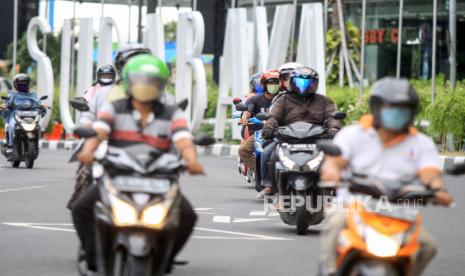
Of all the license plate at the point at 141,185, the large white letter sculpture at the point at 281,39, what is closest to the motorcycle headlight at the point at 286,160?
the license plate at the point at 141,185

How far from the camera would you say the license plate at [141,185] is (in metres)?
7.80

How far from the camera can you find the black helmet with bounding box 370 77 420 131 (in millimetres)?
7246

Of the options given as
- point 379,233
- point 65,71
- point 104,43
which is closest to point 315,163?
point 379,233

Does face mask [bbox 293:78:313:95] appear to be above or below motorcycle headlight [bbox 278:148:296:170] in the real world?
above

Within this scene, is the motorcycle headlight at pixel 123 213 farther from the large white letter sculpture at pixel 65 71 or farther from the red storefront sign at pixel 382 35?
the red storefront sign at pixel 382 35

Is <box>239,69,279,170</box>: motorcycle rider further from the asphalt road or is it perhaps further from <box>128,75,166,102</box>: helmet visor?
<box>128,75,166,102</box>: helmet visor

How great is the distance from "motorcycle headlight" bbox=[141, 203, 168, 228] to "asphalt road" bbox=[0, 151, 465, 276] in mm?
2684

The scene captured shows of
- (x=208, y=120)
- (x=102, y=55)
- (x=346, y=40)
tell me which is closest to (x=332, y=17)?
(x=346, y=40)

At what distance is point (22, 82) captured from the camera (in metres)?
24.1

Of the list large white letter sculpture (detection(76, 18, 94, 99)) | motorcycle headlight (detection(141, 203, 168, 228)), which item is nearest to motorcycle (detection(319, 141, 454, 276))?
motorcycle headlight (detection(141, 203, 168, 228))

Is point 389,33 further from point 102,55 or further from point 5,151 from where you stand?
point 5,151

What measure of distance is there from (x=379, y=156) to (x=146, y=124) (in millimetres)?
1567

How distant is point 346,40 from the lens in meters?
41.6

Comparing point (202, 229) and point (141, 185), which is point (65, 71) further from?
point (141, 185)
